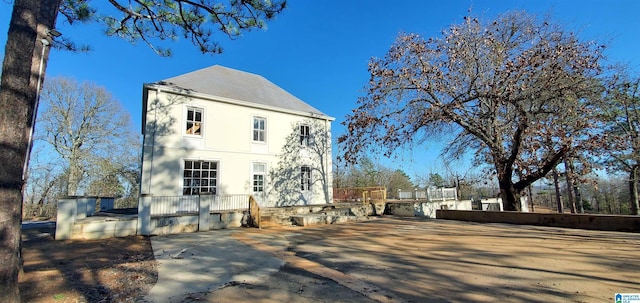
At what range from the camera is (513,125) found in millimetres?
10844

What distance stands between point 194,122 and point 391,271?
11800 millimetres

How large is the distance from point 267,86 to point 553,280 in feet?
56.5

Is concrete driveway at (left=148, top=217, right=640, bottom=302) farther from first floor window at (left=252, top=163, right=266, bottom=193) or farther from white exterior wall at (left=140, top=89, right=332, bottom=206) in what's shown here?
first floor window at (left=252, top=163, right=266, bottom=193)

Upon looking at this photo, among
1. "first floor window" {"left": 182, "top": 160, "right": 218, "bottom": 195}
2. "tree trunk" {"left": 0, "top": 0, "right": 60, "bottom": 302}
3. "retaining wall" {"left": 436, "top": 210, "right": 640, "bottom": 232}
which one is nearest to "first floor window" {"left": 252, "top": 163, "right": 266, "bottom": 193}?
"first floor window" {"left": 182, "top": 160, "right": 218, "bottom": 195}

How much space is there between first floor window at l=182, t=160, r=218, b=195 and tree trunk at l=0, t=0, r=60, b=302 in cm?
974

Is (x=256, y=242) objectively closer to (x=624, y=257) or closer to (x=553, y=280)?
(x=553, y=280)

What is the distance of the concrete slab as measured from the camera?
4105 millimetres

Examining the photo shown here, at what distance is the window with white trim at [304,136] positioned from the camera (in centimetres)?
1724

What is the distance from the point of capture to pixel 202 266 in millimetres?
5285

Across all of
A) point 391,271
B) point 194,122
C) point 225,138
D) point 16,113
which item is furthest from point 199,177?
point 391,271

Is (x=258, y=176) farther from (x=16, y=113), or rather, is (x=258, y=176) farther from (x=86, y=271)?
(x=16, y=113)

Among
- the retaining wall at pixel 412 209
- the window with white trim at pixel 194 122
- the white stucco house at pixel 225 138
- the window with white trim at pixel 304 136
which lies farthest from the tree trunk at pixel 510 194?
the window with white trim at pixel 194 122

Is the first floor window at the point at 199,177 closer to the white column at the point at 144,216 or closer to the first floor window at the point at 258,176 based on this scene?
the first floor window at the point at 258,176

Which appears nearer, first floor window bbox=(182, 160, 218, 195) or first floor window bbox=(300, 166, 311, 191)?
first floor window bbox=(182, 160, 218, 195)
